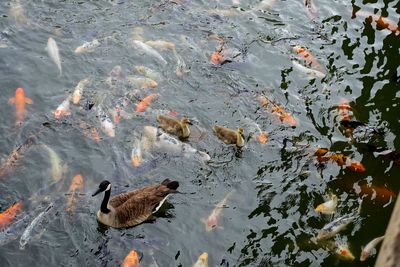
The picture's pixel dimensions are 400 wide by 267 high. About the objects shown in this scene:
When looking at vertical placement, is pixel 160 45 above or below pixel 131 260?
above

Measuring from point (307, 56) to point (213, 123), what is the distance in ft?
11.0

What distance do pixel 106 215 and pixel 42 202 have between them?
3.86 feet

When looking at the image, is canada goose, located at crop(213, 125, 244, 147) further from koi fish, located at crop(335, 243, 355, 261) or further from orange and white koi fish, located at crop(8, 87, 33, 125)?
orange and white koi fish, located at crop(8, 87, 33, 125)

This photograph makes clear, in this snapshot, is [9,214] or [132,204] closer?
[9,214]

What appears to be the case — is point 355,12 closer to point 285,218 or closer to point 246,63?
point 246,63

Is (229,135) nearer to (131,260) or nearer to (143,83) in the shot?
(143,83)

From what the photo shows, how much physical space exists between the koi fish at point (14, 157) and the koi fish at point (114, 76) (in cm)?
216

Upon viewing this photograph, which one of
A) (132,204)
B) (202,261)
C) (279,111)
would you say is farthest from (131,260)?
(279,111)

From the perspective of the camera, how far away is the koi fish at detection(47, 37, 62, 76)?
11462mm

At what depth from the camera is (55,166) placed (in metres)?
9.24

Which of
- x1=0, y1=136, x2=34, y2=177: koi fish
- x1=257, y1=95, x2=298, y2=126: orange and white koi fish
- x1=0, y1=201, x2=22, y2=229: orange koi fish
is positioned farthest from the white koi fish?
x1=0, y1=201, x2=22, y2=229: orange koi fish

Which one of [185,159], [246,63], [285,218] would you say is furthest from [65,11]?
[285,218]

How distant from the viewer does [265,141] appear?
10125 millimetres

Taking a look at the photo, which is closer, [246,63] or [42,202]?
[42,202]
